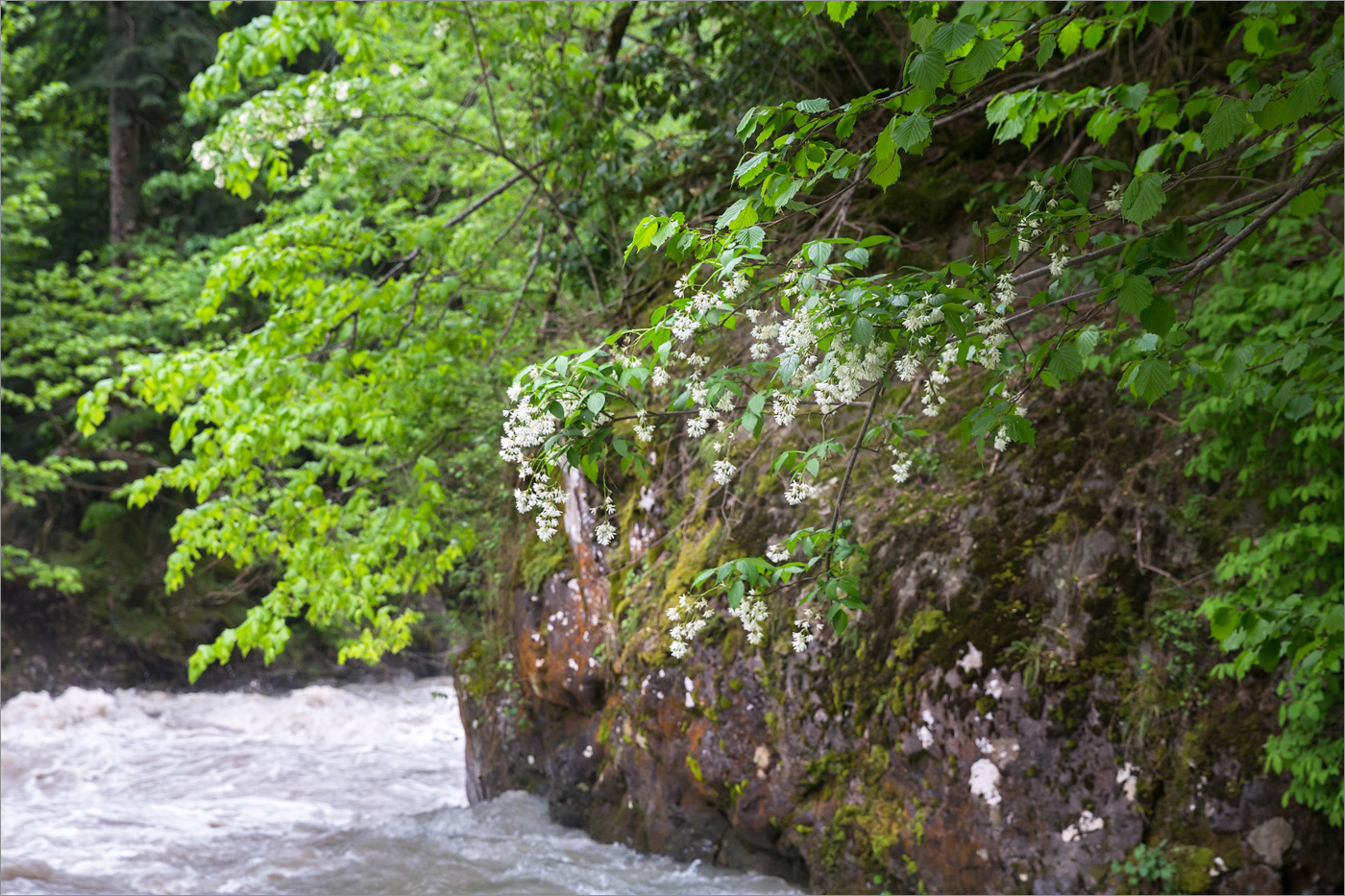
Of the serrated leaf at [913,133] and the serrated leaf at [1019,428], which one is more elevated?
the serrated leaf at [913,133]

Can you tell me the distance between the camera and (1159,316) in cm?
197

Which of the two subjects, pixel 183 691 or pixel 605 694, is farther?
pixel 183 691

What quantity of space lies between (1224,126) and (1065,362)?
632 millimetres

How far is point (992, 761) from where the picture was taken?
388 cm

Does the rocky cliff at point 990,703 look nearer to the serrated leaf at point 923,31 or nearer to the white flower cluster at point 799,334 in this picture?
the white flower cluster at point 799,334

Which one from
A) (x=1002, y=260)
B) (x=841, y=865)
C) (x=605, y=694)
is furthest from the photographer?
(x=605, y=694)

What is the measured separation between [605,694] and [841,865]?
2.03 metres

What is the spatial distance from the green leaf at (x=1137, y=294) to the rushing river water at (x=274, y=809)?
3626 mm

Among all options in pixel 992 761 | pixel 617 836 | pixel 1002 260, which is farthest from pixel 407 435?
pixel 1002 260

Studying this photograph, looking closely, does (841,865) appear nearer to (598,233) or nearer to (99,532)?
(598,233)

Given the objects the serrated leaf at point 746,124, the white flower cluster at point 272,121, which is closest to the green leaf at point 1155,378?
the serrated leaf at point 746,124

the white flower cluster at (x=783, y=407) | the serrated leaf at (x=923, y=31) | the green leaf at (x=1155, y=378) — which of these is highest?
the serrated leaf at (x=923, y=31)

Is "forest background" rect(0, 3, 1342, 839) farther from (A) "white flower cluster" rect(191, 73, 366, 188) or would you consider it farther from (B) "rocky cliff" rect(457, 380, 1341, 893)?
(B) "rocky cliff" rect(457, 380, 1341, 893)

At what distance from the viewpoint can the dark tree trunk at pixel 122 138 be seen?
13625mm
